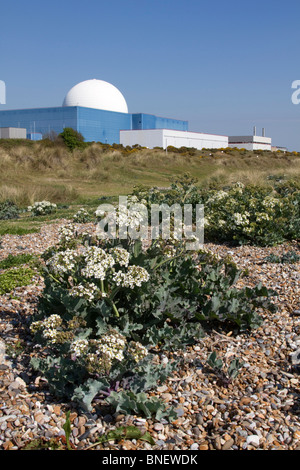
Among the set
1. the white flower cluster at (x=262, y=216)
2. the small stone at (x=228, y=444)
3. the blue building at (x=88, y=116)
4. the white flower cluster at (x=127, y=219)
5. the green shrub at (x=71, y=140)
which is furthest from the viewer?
the blue building at (x=88, y=116)

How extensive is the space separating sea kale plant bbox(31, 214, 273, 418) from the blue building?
46955mm

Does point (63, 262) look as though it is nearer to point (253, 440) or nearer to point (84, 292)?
point (84, 292)

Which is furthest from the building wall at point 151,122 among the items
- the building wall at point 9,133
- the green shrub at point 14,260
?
the green shrub at point 14,260

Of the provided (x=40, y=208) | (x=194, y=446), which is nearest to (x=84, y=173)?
(x=40, y=208)

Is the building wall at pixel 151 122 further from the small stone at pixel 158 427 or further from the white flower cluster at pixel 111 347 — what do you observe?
the small stone at pixel 158 427

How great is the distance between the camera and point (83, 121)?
160 feet

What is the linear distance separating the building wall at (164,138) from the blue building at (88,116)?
2.27 meters

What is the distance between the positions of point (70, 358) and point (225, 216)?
416 cm

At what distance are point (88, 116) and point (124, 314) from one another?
48447 mm

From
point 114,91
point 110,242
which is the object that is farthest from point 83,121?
point 110,242

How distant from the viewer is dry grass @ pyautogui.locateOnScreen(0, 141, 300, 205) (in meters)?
12.4

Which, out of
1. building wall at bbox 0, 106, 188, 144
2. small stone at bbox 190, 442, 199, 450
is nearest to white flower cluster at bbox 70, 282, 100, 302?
small stone at bbox 190, 442, 199, 450

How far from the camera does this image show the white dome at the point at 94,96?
51156mm

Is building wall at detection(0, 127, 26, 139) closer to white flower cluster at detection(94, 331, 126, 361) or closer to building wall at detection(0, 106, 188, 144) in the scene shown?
building wall at detection(0, 106, 188, 144)
